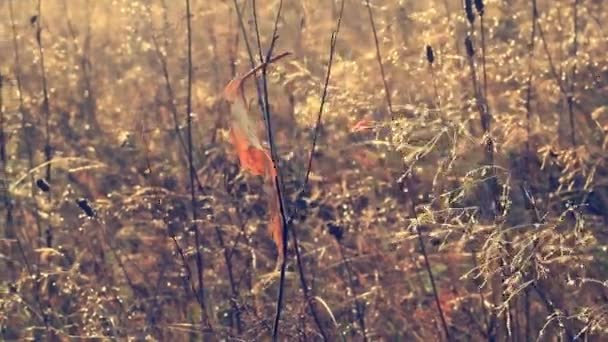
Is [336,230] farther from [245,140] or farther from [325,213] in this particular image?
[245,140]

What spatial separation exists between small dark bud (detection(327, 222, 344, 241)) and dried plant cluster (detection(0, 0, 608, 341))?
0.04m

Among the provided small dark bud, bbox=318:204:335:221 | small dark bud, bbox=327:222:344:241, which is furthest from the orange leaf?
small dark bud, bbox=318:204:335:221

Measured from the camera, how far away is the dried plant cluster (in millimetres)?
1598

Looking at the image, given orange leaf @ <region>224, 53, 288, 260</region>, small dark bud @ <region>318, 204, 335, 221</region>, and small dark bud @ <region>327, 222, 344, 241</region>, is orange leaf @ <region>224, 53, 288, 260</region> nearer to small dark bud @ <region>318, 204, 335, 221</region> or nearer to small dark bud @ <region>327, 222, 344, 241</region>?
small dark bud @ <region>327, 222, 344, 241</region>

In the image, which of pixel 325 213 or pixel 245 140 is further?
pixel 325 213

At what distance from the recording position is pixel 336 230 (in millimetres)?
1751

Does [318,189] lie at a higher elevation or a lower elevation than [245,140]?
lower

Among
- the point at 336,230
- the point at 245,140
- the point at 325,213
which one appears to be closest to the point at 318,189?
the point at 325,213

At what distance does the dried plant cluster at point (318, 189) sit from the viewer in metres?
1.60

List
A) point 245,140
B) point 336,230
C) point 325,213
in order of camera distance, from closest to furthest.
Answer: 1. point 245,140
2. point 336,230
3. point 325,213

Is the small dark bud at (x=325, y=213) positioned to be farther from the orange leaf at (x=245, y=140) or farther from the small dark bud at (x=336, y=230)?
the orange leaf at (x=245, y=140)

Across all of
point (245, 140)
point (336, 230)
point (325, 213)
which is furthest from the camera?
point (325, 213)

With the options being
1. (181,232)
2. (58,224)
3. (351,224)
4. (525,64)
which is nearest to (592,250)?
(351,224)

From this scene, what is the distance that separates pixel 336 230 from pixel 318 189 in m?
0.35
